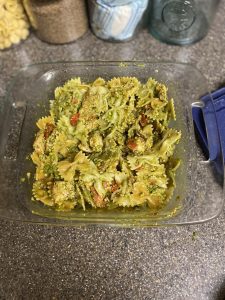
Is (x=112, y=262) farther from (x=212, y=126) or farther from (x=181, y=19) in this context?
(x=181, y=19)

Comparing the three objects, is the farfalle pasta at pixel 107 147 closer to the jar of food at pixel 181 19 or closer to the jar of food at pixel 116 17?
the jar of food at pixel 116 17

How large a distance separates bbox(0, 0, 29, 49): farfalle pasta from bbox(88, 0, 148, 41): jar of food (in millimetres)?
248

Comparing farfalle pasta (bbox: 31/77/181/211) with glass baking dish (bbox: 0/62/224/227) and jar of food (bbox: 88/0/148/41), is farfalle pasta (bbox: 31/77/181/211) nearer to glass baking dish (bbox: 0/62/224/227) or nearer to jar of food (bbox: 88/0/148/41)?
glass baking dish (bbox: 0/62/224/227)

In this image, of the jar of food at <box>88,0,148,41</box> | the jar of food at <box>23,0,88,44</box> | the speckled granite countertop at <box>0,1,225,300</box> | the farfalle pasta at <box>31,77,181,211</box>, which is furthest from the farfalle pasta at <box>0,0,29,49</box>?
the speckled granite countertop at <box>0,1,225,300</box>

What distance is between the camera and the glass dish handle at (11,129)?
1079 millimetres

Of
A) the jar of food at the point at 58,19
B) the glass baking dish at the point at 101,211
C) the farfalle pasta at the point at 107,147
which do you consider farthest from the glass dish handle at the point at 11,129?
the jar of food at the point at 58,19

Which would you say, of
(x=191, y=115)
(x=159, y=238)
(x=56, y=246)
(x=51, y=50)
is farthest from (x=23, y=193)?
(x=51, y=50)

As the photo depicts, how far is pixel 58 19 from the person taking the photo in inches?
48.6

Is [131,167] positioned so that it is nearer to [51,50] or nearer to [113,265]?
[113,265]

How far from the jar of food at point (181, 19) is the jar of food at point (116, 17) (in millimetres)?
77

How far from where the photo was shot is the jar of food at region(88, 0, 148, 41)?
119cm

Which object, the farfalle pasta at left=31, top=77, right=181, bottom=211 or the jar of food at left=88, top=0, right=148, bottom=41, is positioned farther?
the jar of food at left=88, top=0, right=148, bottom=41

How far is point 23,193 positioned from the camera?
0.99 metres

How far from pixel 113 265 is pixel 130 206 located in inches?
7.2
